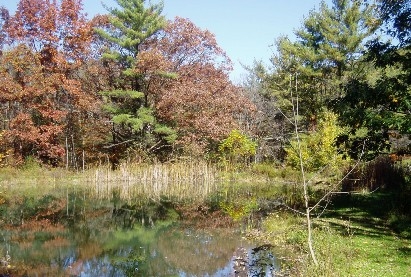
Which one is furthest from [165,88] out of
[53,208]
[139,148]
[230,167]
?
[53,208]

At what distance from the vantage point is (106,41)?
31.1m

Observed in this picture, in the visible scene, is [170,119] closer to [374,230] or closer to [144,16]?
[144,16]

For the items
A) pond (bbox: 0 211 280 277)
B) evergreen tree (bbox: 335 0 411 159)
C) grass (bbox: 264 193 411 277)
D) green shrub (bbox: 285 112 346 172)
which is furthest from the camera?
green shrub (bbox: 285 112 346 172)

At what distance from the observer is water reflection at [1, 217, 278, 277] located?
9516 mm

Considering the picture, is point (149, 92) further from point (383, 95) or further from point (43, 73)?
point (383, 95)

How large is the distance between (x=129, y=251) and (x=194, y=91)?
1911 centimetres

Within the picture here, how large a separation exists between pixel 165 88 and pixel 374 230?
22171 millimetres

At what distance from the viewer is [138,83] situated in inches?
1224

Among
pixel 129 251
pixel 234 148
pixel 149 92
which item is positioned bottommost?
pixel 129 251

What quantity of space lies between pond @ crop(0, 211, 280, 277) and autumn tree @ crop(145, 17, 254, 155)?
610 inches

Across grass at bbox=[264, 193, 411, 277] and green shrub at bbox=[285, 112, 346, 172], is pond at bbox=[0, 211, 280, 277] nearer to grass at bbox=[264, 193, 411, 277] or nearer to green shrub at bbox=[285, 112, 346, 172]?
grass at bbox=[264, 193, 411, 277]

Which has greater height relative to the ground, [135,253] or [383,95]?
[383,95]

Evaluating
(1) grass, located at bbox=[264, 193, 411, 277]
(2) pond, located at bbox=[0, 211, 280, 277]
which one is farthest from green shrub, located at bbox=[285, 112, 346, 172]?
(2) pond, located at bbox=[0, 211, 280, 277]

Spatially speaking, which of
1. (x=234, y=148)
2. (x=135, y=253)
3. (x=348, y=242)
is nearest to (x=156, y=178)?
(x=234, y=148)
